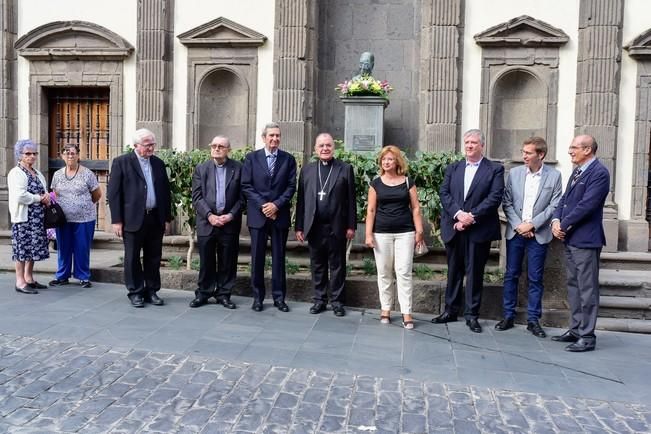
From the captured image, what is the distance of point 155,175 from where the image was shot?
22.5 ft

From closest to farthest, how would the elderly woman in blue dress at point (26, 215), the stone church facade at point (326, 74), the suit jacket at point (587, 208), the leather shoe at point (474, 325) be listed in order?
the suit jacket at point (587, 208)
the leather shoe at point (474, 325)
the elderly woman in blue dress at point (26, 215)
the stone church facade at point (326, 74)

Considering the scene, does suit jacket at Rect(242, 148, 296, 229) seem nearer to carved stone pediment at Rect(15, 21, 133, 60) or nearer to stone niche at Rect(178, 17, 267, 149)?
stone niche at Rect(178, 17, 267, 149)

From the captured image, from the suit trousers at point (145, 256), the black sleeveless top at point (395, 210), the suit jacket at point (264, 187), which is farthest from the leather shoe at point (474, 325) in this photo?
the suit trousers at point (145, 256)

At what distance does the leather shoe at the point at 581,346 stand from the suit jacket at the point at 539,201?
1.01m

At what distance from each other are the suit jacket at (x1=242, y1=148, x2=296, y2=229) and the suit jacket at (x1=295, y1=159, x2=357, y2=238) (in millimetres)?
181

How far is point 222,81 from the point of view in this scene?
1212cm

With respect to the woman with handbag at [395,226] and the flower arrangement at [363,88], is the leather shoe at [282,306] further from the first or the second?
the flower arrangement at [363,88]

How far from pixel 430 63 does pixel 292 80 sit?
2516 millimetres

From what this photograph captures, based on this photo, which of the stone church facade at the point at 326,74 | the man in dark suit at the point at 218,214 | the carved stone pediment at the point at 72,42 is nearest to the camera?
the man in dark suit at the point at 218,214

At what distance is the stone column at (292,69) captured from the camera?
11438mm

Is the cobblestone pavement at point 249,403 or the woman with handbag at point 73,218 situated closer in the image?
the cobblestone pavement at point 249,403

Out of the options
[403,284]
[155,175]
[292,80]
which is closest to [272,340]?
[403,284]

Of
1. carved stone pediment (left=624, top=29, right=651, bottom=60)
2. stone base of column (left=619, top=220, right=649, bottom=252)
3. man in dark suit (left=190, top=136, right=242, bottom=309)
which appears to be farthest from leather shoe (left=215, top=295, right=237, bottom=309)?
carved stone pediment (left=624, top=29, right=651, bottom=60)

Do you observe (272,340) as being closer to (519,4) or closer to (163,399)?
(163,399)
